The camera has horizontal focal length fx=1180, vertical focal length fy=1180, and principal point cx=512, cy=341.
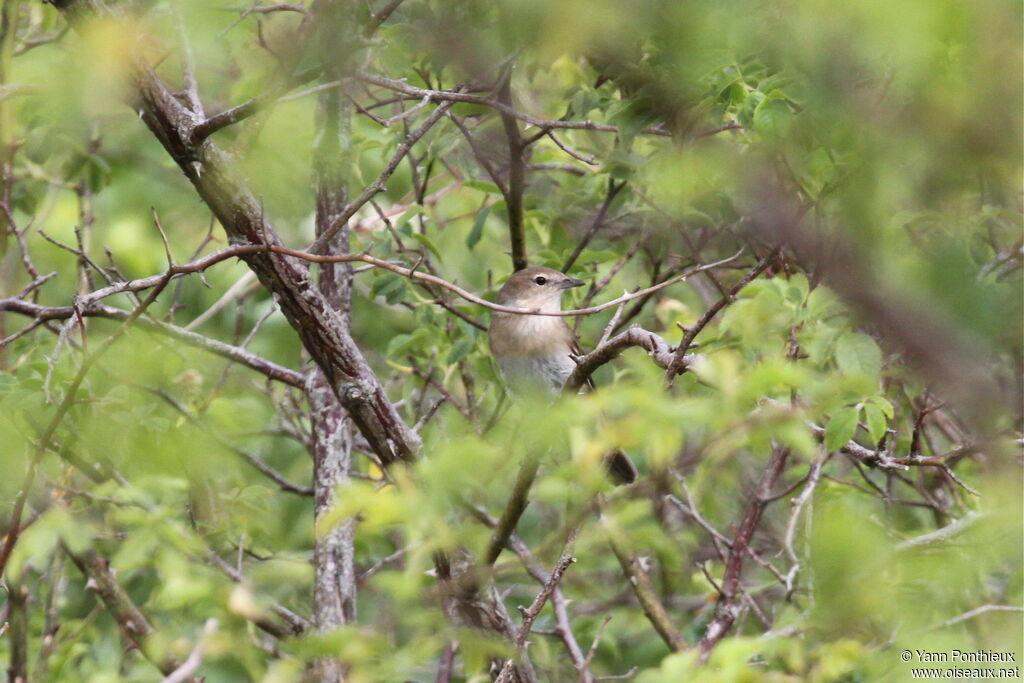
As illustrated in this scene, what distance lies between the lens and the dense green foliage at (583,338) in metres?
2.00

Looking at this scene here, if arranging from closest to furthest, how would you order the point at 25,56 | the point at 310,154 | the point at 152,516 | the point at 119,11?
the point at 152,516 < the point at 119,11 < the point at 310,154 < the point at 25,56

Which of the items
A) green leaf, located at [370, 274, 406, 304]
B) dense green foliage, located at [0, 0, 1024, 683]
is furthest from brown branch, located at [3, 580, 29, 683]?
green leaf, located at [370, 274, 406, 304]

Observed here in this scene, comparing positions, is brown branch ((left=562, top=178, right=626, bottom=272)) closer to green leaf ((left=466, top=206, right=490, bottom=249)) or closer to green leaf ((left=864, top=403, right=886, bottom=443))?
green leaf ((left=466, top=206, right=490, bottom=249))

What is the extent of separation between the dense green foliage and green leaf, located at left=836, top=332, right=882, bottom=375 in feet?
0.04

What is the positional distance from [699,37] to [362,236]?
14.1 ft

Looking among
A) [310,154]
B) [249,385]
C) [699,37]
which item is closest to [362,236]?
[249,385]

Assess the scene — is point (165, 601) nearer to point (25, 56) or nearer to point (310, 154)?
point (310, 154)

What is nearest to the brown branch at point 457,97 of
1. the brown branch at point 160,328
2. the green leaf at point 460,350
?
the green leaf at point 460,350

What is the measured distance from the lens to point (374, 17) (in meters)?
3.76

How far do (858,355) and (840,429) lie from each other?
59cm

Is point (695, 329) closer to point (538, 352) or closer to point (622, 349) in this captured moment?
point (622, 349)

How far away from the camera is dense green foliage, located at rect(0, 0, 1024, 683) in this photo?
2004mm

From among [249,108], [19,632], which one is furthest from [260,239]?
[19,632]

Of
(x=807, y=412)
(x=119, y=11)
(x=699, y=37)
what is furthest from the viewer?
(x=119, y=11)
